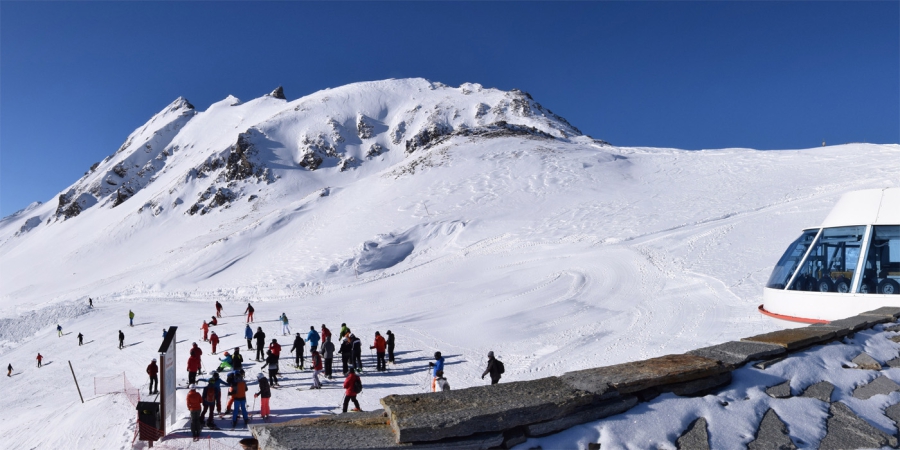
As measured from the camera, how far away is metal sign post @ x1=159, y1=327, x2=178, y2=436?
1048cm

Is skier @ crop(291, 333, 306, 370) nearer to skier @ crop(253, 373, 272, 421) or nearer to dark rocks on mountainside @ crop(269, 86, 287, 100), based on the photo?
skier @ crop(253, 373, 272, 421)

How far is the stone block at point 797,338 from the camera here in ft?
16.9

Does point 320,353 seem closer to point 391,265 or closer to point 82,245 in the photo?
point 391,265

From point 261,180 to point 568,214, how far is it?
203 feet

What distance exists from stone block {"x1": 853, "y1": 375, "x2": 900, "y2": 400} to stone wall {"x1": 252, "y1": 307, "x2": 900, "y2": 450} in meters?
1.00

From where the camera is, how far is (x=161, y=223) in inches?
3223

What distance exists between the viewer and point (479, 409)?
10.6 feet

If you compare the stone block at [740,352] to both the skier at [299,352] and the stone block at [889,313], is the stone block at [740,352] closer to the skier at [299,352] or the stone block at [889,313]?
the stone block at [889,313]

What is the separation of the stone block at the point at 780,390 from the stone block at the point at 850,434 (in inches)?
11.3

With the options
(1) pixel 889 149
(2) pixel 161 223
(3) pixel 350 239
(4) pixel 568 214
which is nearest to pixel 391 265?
(3) pixel 350 239

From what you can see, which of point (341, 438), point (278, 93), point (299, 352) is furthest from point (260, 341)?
point (278, 93)

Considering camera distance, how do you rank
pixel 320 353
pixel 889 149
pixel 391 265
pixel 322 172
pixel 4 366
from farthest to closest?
pixel 322 172 < pixel 889 149 < pixel 391 265 < pixel 4 366 < pixel 320 353

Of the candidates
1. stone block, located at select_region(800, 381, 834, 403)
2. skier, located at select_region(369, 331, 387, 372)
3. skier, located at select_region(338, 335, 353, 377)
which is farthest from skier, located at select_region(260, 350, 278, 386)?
stone block, located at select_region(800, 381, 834, 403)

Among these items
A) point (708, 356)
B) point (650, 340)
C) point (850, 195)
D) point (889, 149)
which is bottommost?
point (650, 340)
